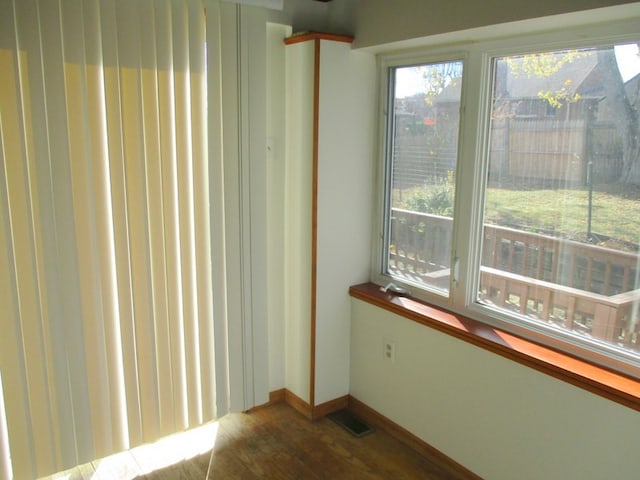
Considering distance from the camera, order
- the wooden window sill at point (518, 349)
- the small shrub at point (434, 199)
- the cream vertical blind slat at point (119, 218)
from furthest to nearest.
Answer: the small shrub at point (434, 199)
the cream vertical blind slat at point (119, 218)
the wooden window sill at point (518, 349)

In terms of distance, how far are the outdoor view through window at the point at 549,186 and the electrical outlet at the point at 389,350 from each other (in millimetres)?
403

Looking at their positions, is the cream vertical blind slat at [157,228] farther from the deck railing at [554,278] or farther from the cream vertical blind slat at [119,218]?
the deck railing at [554,278]

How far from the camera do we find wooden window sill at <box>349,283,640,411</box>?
74.5 inches

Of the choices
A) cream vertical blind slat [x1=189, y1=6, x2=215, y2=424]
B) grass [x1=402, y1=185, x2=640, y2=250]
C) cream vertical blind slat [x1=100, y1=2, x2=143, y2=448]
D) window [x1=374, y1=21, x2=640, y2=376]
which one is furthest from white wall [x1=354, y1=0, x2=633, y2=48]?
cream vertical blind slat [x1=100, y1=2, x2=143, y2=448]

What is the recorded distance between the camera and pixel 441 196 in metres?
2.67

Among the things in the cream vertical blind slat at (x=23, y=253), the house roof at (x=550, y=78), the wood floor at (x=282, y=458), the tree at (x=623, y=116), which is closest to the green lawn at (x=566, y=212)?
the tree at (x=623, y=116)

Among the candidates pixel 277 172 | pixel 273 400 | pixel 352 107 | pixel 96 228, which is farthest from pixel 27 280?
pixel 352 107

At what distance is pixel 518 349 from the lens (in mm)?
2191

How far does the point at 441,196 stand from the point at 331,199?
0.61 m

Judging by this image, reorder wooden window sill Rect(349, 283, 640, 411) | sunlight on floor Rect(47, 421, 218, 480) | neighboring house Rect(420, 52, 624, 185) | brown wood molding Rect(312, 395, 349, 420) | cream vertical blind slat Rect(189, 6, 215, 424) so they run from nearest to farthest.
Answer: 1. wooden window sill Rect(349, 283, 640, 411)
2. neighboring house Rect(420, 52, 624, 185)
3. cream vertical blind slat Rect(189, 6, 215, 424)
4. sunlight on floor Rect(47, 421, 218, 480)
5. brown wood molding Rect(312, 395, 349, 420)

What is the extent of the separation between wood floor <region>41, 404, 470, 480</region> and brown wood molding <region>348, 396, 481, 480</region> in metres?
0.03

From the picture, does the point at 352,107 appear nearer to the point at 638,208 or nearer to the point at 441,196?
the point at 441,196

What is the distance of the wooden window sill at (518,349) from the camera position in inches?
74.5

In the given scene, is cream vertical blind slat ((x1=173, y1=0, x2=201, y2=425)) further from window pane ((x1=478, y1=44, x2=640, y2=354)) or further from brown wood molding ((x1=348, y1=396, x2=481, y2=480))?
window pane ((x1=478, y1=44, x2=640, y2=354))
